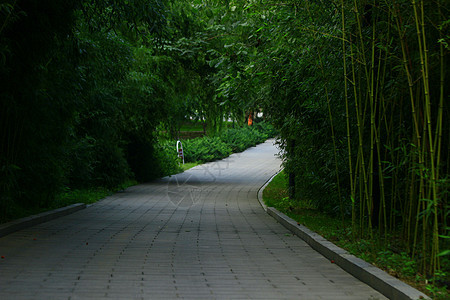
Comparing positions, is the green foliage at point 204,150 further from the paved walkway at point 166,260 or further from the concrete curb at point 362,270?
the concrete curb at point 362,270

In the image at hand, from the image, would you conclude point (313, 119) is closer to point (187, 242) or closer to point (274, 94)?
point (274, 94)

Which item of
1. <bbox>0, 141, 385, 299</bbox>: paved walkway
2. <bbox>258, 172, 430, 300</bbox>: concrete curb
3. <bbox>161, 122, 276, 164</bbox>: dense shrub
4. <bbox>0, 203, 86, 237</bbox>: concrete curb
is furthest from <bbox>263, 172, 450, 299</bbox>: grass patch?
<bbox>161, 122, 276, 164</bbox>: dense shrub

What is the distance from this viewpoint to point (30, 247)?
7.33m

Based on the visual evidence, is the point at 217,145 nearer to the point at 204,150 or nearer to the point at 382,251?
the point at 204,150

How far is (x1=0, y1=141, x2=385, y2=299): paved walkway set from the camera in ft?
A: 16.8

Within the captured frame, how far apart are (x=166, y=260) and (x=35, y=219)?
12.9 ft

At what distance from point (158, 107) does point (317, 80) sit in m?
12.4

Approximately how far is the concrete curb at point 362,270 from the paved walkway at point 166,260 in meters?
0.09

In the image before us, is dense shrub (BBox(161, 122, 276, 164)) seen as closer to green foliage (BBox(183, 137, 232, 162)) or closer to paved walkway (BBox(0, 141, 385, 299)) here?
green foliage (BBox(183, 137, 232, 162))

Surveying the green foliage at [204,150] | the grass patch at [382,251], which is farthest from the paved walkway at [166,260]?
the green foliage at [204,150]

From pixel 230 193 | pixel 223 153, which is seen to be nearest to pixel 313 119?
pixel 230 193

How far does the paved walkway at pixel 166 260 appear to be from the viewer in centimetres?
511

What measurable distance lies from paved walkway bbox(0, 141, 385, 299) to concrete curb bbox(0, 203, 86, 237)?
15 centimetres

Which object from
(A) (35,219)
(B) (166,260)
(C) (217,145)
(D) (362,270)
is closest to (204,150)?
(C) (217,145)
